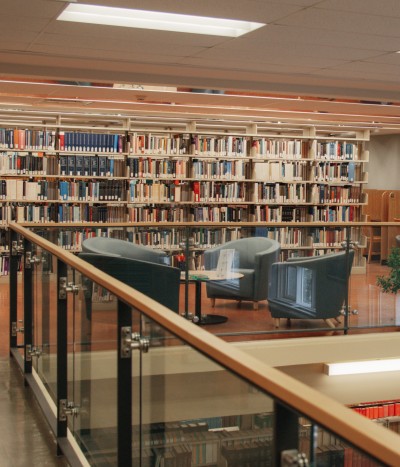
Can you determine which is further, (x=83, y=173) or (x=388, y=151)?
(x=388, y=151)

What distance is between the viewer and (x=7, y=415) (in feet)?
13.1

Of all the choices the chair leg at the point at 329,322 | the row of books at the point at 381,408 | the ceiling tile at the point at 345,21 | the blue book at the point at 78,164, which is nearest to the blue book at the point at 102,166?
the blue book at the point at 78,164

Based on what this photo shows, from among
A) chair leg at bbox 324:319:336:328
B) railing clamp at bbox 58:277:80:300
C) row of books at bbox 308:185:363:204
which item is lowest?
chair leg at bbox 324:319:336:328

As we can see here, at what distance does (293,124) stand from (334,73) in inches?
173

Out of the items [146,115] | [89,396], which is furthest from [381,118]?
[89,396]

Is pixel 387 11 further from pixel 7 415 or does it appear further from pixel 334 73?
pixel 7 415

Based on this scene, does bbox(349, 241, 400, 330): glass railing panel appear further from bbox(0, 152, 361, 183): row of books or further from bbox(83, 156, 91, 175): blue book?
bbox(83, 156, 91, 175): blue book

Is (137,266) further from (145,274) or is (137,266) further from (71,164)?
(71,164)

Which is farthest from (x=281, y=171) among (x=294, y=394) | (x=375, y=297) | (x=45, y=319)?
(x=294, y=394)

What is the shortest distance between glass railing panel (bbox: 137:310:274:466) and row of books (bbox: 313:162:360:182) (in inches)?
379

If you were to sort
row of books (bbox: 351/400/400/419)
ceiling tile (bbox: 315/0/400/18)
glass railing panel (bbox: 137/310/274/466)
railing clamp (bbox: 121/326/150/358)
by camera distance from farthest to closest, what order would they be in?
row of books (bbox: 351/400/400/419) < ceiling tile (bbox: 315/0/400/18) < railing clamp (bbox: 121/326/150/358) < glass railing panel (bbox: 137/310/274/466)

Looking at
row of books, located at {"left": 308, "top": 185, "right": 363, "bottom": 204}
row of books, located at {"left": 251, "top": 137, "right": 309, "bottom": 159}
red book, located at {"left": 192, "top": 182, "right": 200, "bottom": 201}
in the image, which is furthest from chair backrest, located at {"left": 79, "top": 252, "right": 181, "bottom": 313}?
row of books, located at {"left": 308, "top": 185, "right": 363, "bottom": 204}

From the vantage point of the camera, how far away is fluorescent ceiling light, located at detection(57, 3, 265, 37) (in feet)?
15.7

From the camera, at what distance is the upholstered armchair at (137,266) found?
6051mm
